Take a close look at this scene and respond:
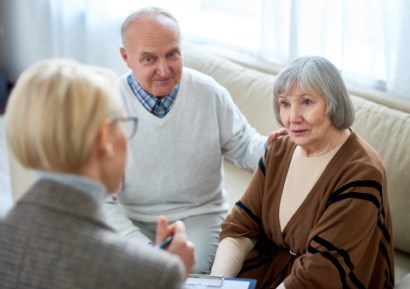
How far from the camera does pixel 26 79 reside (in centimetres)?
114

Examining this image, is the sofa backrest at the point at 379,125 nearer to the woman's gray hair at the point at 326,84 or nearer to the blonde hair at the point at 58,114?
the woman's gray hair at the point at 326,84

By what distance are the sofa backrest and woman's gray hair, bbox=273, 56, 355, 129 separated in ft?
1.24

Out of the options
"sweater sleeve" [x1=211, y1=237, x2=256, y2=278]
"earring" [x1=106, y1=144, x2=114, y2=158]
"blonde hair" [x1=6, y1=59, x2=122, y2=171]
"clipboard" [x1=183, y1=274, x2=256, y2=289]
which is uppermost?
"blonde hair" [x1=6, y1=59, x2=122, y2=171]

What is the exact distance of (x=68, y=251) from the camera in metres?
1.12

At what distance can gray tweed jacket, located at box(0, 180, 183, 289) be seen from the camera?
1.11 m

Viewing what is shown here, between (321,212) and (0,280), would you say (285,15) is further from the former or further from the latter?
(0,280)

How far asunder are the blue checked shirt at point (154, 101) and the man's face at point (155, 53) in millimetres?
19

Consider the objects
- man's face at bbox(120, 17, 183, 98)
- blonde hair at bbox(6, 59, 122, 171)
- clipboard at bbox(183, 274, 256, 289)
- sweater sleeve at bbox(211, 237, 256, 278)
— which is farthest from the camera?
man's face at bbox(120, 17, 183, 98)

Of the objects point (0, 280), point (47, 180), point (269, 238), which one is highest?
point (47, 180)

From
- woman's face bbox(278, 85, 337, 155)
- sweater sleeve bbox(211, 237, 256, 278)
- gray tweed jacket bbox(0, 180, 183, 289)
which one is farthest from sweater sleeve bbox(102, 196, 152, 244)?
gray tweed jacket bbox(0, 180, 183, 289)

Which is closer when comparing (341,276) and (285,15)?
(341,276)

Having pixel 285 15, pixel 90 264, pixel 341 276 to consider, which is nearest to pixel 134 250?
pixel 90 264

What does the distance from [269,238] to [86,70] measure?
41.7 inches

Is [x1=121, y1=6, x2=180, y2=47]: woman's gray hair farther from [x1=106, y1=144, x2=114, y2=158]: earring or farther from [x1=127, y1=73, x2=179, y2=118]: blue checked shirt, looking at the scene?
[x1=106, y1=144, x2=114, y2=158]: earring
